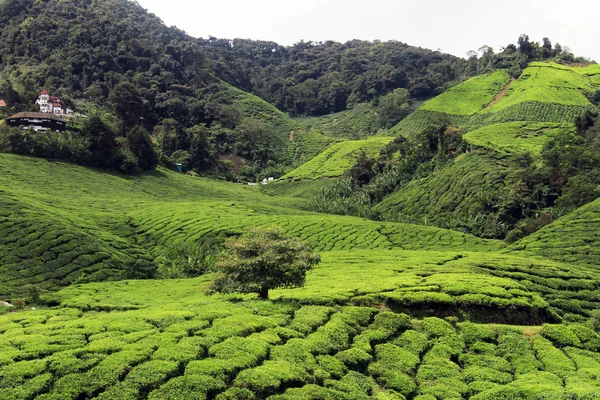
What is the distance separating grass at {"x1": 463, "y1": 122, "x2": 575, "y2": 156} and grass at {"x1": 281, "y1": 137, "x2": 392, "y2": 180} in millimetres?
28258

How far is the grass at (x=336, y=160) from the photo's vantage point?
125 metres

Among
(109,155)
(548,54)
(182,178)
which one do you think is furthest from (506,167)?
(548,54)

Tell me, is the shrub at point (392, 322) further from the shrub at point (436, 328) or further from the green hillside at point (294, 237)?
the shrub at point (436, 328)

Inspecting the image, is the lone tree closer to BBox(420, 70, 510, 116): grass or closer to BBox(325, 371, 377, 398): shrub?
BBox(325, 371, 377, 398): shrub

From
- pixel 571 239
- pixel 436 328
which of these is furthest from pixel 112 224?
pixel 571 239

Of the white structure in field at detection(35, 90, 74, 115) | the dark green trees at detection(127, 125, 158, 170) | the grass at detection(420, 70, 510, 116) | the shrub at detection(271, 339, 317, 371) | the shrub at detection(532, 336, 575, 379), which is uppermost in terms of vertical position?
the grass at detection(420, 70, 510, 116)

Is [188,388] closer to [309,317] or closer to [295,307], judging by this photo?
[309,317]

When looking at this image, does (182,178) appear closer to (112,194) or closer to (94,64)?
(112,194)

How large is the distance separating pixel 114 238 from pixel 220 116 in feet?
320

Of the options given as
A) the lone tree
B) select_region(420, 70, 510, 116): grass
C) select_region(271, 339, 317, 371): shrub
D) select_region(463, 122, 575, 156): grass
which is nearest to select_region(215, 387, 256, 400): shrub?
select_region(271, 339, 317, 371): shrub

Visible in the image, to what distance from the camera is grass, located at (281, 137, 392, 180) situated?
12476 cm

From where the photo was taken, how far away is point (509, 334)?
2545 cm

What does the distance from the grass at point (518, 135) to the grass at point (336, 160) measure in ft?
92.7

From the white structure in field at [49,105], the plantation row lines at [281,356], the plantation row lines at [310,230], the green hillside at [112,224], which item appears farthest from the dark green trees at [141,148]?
the plantation row lines at [281,356]
